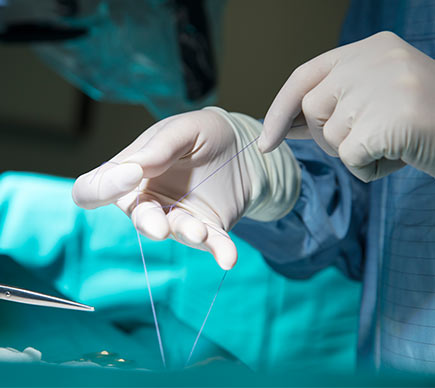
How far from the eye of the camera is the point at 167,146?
54 centimetres

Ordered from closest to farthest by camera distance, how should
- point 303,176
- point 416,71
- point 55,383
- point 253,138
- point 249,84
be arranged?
1. point 55,383
2. point 416,71
3. point 253,138
4. point 303,176
5. point 249,84

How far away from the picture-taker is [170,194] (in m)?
0.63

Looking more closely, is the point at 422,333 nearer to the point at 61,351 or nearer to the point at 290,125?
the point at 290,125

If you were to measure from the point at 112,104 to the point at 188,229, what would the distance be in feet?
7.34

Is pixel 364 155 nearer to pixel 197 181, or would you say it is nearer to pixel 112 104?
pixel 197 181

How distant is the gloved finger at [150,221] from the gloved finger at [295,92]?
7.0 inches

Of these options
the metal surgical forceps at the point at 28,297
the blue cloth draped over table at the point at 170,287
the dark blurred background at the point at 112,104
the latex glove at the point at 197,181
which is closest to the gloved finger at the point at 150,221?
the latex glove at the point at 197,181

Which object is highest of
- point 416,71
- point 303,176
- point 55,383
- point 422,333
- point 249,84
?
point 416,71

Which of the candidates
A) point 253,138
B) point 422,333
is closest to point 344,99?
point 253,138

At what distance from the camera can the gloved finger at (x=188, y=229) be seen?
496mm

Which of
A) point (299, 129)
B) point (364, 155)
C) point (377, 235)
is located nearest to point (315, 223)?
point (377, 235)

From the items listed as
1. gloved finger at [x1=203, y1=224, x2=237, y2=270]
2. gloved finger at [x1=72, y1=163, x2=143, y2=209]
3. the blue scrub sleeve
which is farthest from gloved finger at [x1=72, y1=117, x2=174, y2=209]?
the blue scrub sleeve

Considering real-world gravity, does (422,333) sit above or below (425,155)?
below

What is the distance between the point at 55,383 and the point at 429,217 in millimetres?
549
